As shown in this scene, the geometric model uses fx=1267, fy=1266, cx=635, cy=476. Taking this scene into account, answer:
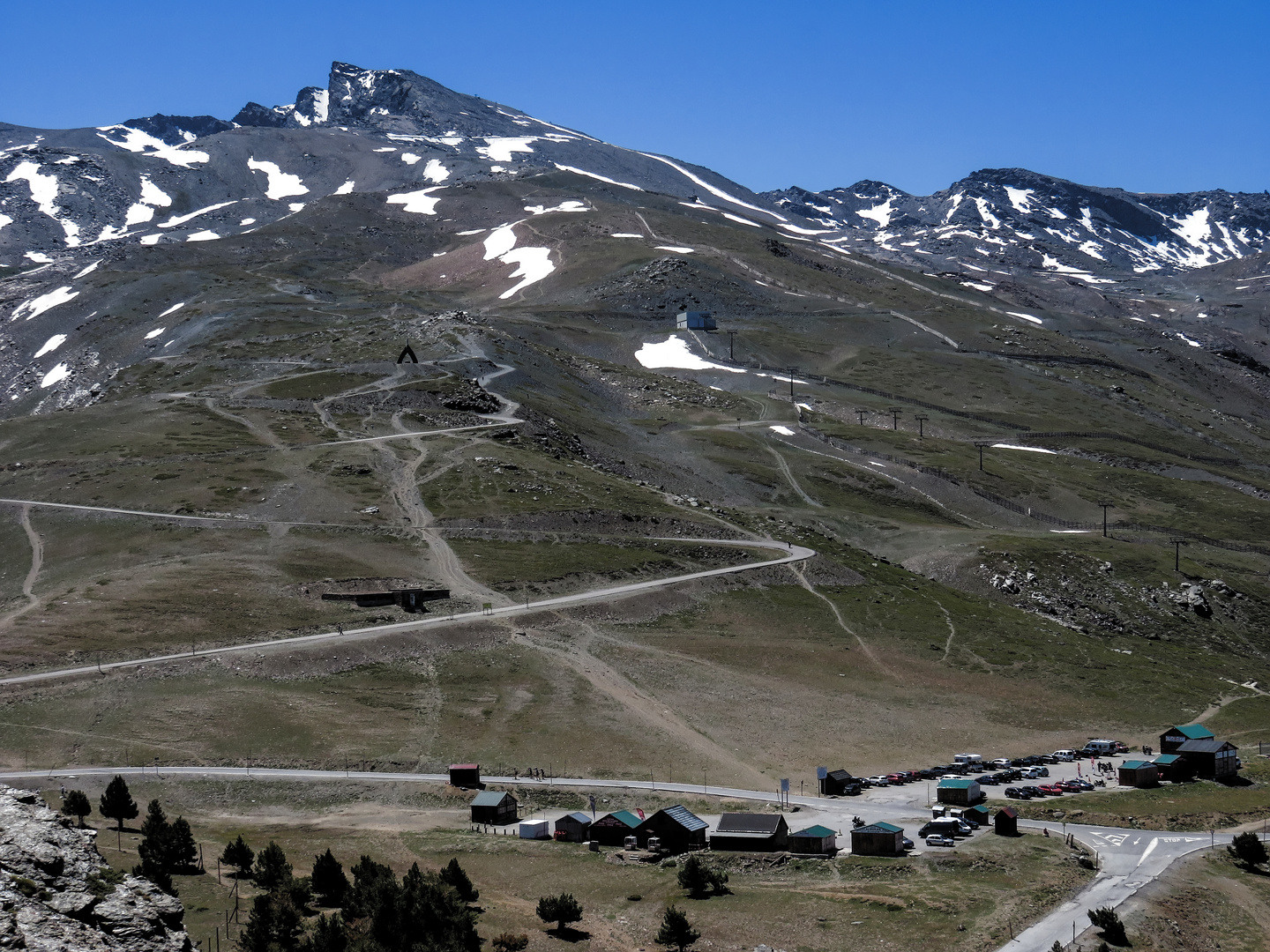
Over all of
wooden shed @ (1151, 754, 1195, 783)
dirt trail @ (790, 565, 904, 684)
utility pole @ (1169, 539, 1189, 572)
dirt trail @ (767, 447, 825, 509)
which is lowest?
wooden shed @ (1151, 754, 1195, 783)

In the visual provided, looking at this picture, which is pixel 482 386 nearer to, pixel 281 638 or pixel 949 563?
pixel 949 563

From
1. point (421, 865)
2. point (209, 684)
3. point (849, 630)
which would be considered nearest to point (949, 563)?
point (849, 630)

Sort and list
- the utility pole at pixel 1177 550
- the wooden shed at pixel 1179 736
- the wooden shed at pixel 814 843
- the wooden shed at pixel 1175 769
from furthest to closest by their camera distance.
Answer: the utility pole at pixel 1177 550
the wooden shed at pixel 1179 736
the wooden shed at pixel 1175 769
the wooden shed at pixel 814 843

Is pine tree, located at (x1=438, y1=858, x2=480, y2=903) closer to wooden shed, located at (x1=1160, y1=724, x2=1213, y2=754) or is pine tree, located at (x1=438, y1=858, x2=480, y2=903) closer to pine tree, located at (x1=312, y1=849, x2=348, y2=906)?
pine tree, located at (x1=312, y1=849, x2=348, y2=906)

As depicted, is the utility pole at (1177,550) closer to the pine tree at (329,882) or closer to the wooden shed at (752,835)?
the wooden shed at (752,835)

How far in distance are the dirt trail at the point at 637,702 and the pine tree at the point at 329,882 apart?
103 ft

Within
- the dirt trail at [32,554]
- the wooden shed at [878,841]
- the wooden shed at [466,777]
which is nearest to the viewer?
the wooden shed at [878,841]

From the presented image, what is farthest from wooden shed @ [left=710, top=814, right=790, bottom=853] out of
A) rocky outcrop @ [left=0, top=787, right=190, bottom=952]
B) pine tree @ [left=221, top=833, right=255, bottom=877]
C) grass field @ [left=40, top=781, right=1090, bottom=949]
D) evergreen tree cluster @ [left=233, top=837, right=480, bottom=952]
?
rocky outcrop @ [left=0, top=787, right=190, bottom=952]

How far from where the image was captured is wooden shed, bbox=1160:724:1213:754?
81.5 metres

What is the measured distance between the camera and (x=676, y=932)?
44.5 metres

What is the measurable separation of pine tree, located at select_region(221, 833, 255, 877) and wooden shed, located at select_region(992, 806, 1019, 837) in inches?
1372

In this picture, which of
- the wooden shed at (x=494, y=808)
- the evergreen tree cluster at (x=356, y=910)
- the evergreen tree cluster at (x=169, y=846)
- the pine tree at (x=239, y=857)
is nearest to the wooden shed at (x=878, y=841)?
the wooden shed at (x=494, y=808)

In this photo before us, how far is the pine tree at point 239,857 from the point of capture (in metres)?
49.3

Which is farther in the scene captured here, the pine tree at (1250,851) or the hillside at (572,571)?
the hillside at (572,571)
